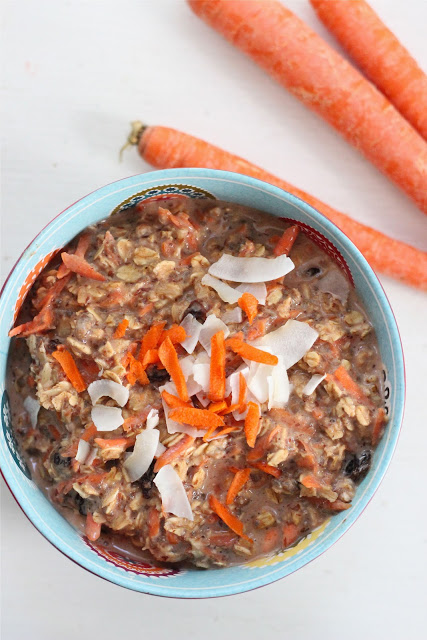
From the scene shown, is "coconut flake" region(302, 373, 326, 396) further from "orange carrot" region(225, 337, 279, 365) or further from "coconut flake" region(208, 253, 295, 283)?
"coconut flake" region(208, 253, 295, 283)

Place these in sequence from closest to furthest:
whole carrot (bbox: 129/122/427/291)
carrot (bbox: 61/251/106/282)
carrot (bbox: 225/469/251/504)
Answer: carrot (bbox: 225/469/251/504) < carrot (bbox: 61/251/106/282) < whole carrot (bbox: 129/122/427/291)

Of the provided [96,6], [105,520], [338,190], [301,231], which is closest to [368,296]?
[301,231]

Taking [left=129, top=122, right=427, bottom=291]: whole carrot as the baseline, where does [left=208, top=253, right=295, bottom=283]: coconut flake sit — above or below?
below

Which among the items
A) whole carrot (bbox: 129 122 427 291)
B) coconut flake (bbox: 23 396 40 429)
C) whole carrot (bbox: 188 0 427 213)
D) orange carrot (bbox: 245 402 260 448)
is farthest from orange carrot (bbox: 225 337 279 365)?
whole carrot (bbox: 188 0 427 213)

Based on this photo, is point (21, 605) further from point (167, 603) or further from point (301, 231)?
point (301, 231)

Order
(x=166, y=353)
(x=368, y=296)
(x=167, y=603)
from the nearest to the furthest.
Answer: (x=166, y=353), (x=368, y=296), (x=167, y=603)

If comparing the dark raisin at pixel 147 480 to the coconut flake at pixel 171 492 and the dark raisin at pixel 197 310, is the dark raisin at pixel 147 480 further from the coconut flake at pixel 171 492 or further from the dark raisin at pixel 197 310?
the dark raisin at pixel 197 310

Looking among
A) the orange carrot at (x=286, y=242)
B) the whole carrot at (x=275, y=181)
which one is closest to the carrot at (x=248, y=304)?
the orange carrot at (x=286, y=242)

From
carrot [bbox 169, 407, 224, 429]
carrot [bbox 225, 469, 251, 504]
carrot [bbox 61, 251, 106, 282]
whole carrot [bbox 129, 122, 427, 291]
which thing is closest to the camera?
carrot [bbox 169, 407, 224, 429]

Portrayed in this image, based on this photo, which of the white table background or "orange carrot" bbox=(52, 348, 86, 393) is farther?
the white table background
